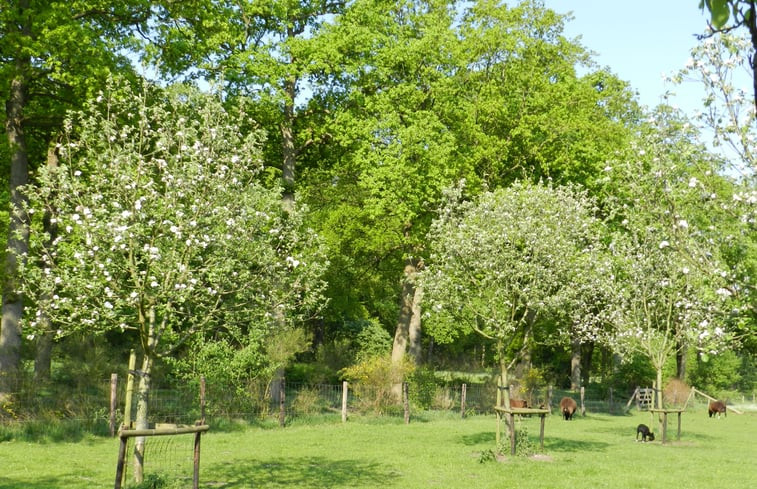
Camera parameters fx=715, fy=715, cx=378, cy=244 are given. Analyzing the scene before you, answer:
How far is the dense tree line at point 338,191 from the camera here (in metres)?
13.2

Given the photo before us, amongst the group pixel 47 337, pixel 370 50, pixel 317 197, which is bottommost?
pixel 47 337

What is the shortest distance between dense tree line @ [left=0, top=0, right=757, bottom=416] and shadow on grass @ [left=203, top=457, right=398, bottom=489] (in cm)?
357

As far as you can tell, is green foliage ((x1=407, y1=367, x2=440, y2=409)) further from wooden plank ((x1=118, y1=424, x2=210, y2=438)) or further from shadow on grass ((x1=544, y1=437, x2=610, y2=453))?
wooden plank ((x1=118, y1=424, x2=210, y2=438))

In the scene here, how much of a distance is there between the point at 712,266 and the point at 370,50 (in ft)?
95.9

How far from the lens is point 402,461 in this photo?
20.8 meters

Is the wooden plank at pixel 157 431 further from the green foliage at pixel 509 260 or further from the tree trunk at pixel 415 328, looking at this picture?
the tree trunk at pixel 415 328

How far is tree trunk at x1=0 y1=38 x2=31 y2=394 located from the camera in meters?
24.2

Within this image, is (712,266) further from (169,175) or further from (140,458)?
(140,458)

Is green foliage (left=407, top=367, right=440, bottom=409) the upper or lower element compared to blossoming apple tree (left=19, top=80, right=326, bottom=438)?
lower

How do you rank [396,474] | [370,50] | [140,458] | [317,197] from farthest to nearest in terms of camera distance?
[317,197] < [370,50] < [396,474] < [140,458]

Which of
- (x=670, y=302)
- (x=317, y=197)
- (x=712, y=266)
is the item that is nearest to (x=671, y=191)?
(x=712, y=266)

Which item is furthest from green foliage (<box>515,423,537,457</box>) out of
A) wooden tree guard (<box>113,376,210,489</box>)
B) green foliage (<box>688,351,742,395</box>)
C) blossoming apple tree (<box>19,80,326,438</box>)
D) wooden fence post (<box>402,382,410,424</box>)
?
green foliage (<box>688,351,742,395</box>)

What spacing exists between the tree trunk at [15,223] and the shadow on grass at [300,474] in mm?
9608

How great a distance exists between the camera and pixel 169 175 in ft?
44.1
